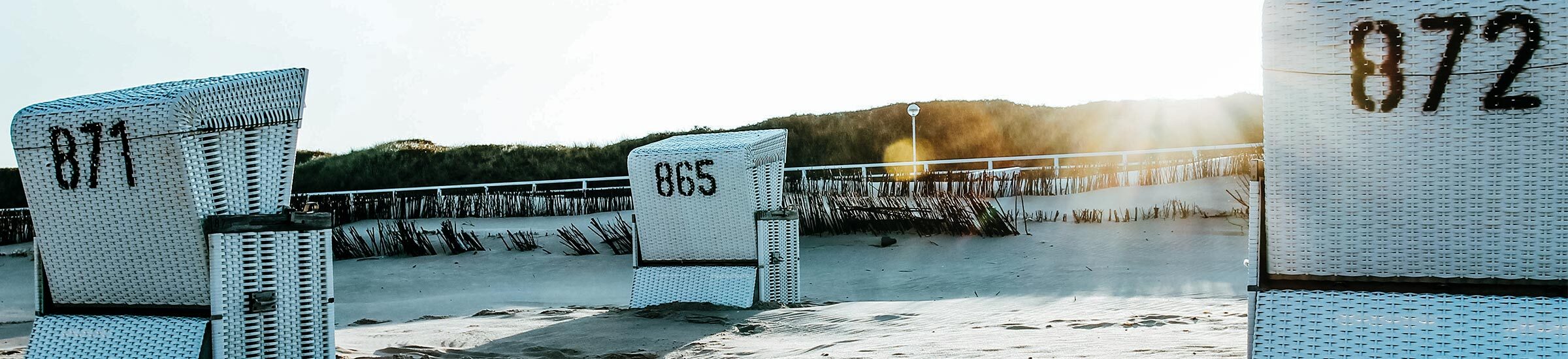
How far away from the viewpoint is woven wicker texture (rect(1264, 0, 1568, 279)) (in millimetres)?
3152

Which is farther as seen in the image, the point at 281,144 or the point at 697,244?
the point at 697,244

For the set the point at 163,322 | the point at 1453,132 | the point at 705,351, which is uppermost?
the point at 1453,132

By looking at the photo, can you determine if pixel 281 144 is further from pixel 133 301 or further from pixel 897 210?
pixel 897 210

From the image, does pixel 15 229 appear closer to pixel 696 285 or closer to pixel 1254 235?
pixel 696 285

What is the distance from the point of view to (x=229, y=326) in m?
4.25

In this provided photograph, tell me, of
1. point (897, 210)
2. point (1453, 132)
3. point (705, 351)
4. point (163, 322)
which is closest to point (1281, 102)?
point (1453, 132)

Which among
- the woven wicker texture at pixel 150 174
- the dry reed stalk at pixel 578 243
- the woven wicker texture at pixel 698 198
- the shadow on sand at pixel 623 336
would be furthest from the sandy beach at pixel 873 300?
the woven wicker texture at pixel 150 174

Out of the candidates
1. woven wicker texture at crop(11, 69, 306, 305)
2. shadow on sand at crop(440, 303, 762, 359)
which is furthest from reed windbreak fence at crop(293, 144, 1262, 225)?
woven wicker texture at crop(11, 69, 306, 305)

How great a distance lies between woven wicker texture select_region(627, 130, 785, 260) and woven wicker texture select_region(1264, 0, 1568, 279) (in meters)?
4.48

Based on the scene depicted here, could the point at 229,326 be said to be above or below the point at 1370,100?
below

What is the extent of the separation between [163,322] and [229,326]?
0.24m

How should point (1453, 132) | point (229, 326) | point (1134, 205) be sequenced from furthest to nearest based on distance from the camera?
point (1134, 205) → point (229, 326) → point (1453, 132)

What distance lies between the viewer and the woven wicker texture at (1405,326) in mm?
3258

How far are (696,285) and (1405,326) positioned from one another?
487cm
